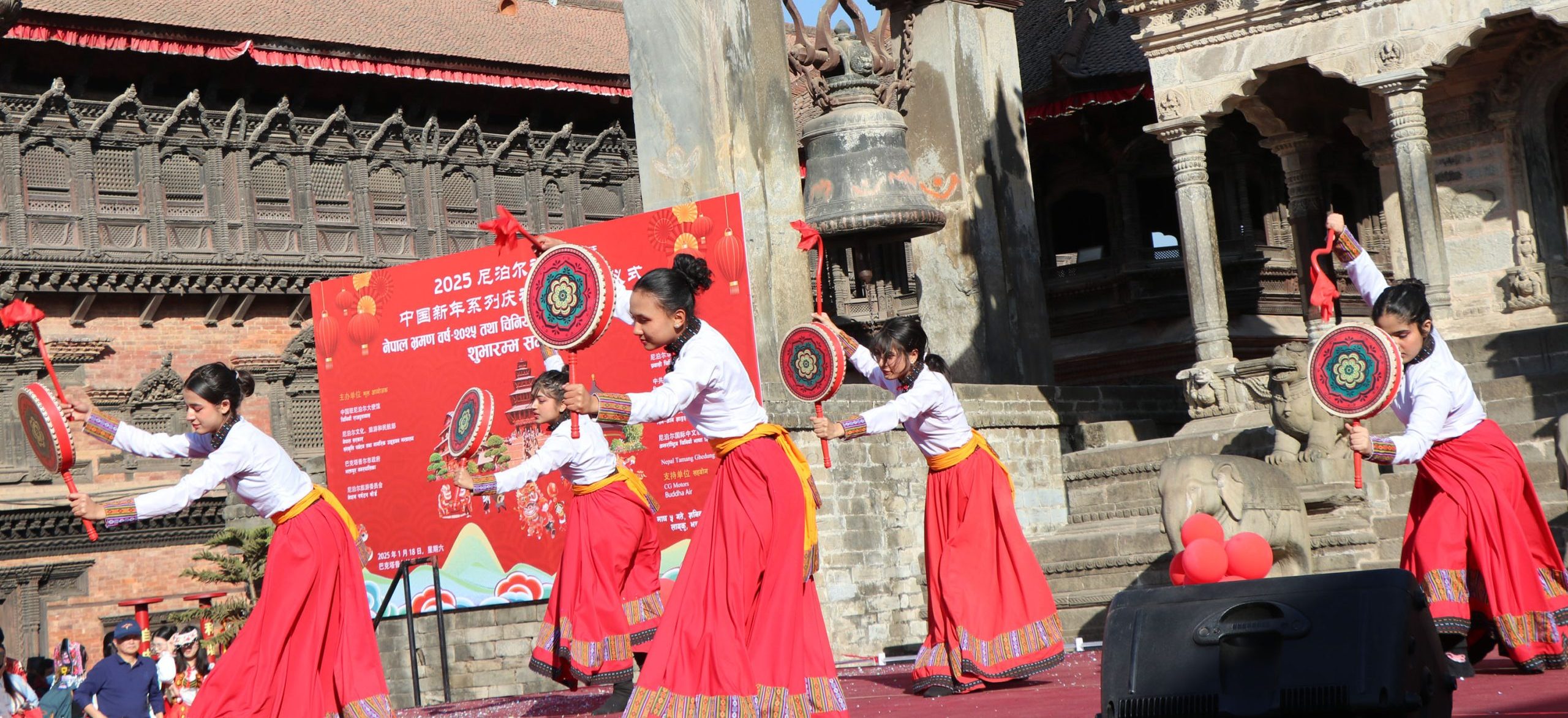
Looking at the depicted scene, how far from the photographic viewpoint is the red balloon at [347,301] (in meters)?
15.8

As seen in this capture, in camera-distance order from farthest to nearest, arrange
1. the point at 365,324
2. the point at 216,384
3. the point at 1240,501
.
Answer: the point at 365,324, the point at 1240,501, the point at 216,384

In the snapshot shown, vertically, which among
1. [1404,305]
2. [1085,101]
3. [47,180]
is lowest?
[1404,305]

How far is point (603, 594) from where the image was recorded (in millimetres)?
9141

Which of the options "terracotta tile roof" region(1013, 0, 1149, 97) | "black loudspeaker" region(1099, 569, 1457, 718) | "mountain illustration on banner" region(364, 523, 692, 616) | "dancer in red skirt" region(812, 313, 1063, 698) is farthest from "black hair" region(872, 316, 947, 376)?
"terracotta tile roof" region(1013, 0, 1149, 97)

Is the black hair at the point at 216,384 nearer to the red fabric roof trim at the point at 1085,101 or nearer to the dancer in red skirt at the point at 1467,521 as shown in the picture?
the dancer in red skirt at the point at 1467,521

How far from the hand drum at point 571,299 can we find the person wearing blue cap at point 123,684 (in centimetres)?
463

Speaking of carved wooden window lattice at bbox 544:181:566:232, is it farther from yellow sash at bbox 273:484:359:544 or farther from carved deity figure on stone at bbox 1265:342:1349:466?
yellow sash at bbox 273:484:359:544

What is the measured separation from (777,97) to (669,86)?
Answer: 0.87 m

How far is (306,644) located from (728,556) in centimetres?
194

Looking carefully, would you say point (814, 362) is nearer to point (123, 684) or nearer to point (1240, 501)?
point (1240, 501)

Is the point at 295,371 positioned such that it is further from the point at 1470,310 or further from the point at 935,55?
the point at 1470,310

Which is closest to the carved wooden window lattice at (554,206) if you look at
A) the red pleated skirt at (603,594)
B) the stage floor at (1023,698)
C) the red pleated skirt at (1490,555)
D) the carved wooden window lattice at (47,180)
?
the carved wooden window lattice at (47,180)

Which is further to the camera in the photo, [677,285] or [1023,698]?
[1023,698]

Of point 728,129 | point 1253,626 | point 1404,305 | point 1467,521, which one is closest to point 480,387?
point 728,129
